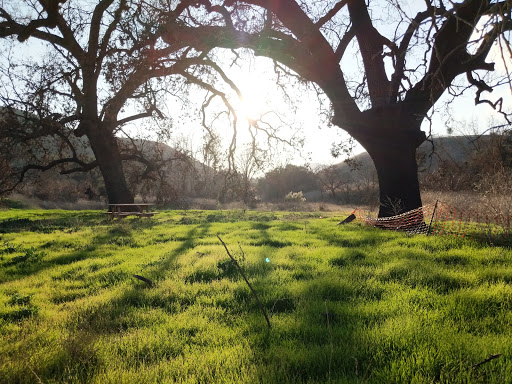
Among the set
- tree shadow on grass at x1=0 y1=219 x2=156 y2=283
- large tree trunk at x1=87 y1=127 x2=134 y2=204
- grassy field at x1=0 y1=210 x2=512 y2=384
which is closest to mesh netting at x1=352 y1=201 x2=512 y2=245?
grassy field at x1=0 y1=210 x2=512 y2=384

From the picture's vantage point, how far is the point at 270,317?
3270 millimetres

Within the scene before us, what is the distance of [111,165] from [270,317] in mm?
15540

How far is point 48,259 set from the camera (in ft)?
21.4

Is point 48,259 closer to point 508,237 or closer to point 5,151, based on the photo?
point 508,237

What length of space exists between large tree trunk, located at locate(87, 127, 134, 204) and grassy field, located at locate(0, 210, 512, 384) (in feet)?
34.4

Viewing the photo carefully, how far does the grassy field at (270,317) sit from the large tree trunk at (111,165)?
10.5m

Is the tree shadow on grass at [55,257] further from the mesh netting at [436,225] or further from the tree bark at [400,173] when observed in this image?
the tree bark at [400,173]

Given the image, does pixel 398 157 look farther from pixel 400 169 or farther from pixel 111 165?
pixel 111 165

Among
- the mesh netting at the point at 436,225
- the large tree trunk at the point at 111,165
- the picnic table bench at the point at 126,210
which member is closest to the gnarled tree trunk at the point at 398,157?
the mesh netting at the point at 436,225

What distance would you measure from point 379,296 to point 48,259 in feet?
21.7

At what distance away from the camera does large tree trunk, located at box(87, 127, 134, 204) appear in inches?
625

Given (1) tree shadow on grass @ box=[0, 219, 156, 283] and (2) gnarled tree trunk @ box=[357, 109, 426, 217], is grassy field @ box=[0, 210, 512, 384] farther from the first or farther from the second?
(2) gnarled tree trunk @ box=[357, 109, 426, 217]

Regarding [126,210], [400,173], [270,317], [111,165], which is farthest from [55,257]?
[111,165]

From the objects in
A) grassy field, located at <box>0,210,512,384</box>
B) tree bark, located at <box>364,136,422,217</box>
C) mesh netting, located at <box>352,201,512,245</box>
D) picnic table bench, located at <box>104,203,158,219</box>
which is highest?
tree bark, located at <box>364,136,422,217</box>
